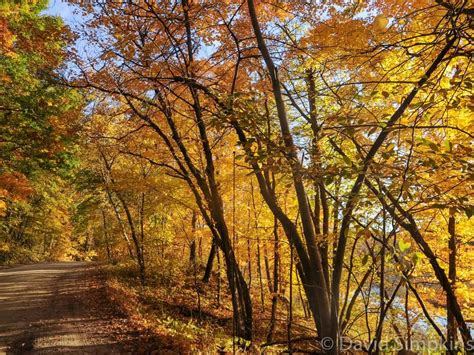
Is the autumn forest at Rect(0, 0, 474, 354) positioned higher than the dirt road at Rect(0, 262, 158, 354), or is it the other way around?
the autumn forest at Rect(0, 0, 474, 354)

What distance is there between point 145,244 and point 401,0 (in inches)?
543

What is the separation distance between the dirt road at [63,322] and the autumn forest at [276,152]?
2.19ft

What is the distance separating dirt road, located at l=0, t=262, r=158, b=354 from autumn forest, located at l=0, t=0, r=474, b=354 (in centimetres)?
67

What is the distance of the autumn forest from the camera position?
2662 millimetres

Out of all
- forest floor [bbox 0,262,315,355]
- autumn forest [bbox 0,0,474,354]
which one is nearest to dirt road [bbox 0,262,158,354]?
forest floor [bbox 0,262,315,355]

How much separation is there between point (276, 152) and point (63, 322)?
8.53 metres

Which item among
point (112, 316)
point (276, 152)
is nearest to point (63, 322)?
point (112, 316)

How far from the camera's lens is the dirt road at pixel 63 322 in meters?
7.18

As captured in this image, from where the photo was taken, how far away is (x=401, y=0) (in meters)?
4.89

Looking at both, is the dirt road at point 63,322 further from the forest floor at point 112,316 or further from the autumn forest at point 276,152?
the autumn forest at point 276,152

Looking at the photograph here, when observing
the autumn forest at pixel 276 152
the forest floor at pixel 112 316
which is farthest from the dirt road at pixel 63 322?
the autumn forest at pixel 276 152

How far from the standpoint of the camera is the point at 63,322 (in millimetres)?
8562

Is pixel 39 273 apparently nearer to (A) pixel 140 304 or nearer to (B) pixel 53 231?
(A) pixel 140 304

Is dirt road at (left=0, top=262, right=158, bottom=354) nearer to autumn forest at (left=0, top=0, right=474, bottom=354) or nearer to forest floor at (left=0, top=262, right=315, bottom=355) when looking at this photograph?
forest floor at (left=0, top=262, right=315, bottom=355)
